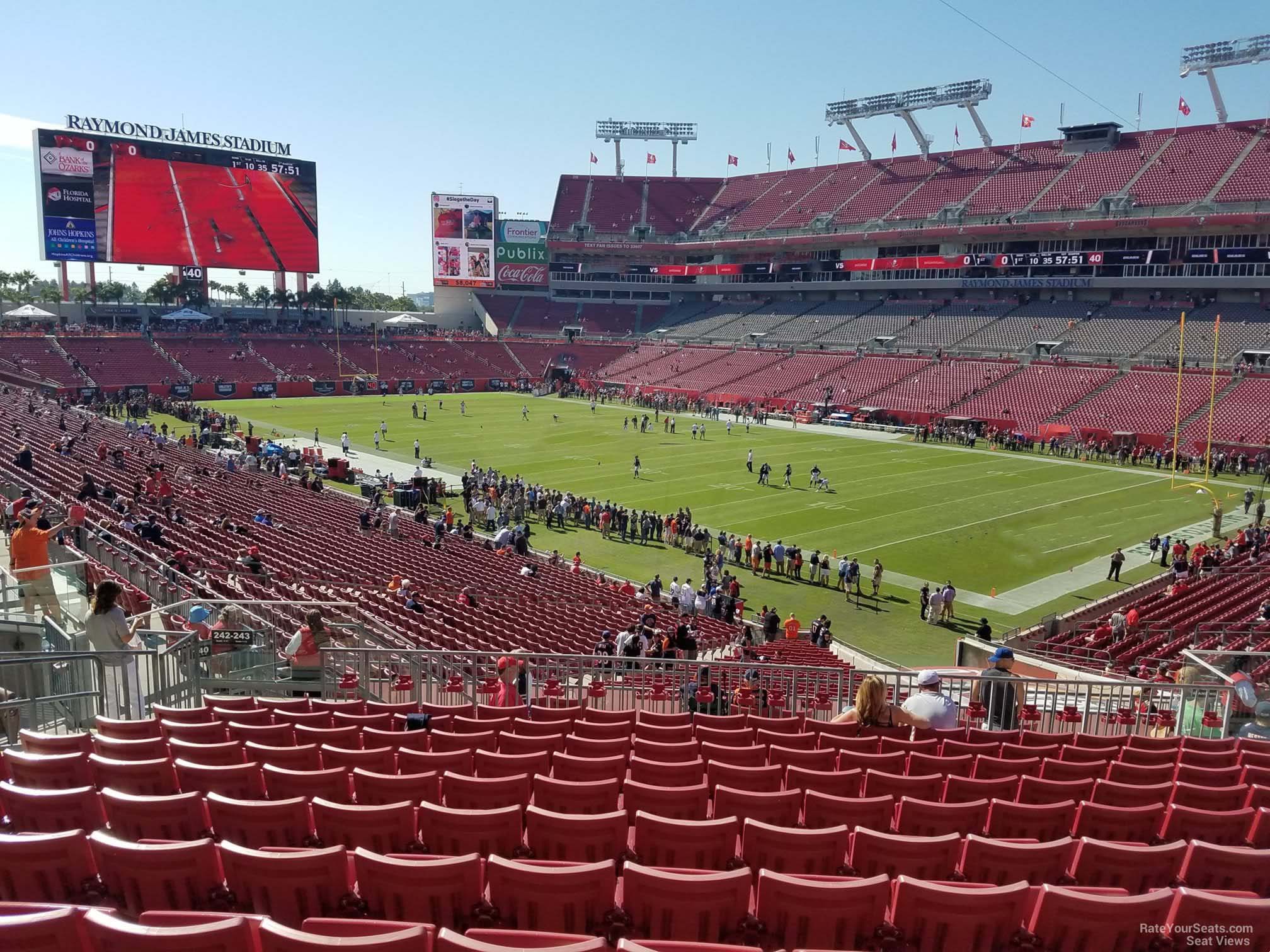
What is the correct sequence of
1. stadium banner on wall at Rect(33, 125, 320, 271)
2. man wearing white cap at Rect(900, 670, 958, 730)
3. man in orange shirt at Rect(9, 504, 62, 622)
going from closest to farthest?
man wearing white cap at Rect(900, 670, 958, 730), man in orange shirt at Rect(9, 504, 62, 622), stadium banner on wall at Rect(33, 125, 320, 271)

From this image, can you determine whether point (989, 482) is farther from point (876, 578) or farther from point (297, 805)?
point (297, 805)

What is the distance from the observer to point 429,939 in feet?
11.3

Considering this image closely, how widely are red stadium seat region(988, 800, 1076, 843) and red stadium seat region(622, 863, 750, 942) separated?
230 cm

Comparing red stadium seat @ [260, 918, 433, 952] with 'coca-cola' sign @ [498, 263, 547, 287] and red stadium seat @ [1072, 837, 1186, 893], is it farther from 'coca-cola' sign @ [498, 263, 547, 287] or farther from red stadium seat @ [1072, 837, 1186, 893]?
'coca-cola' sign @ [498, 263, 547, 287]

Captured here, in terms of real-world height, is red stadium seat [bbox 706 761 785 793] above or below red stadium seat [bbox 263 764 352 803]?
below

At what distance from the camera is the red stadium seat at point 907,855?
4.95m

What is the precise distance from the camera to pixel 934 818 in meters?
5.62

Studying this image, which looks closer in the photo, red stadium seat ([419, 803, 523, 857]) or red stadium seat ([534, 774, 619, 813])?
red stadium seat ([419, 803, 523, 857])

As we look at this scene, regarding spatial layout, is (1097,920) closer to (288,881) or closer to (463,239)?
(288,881)

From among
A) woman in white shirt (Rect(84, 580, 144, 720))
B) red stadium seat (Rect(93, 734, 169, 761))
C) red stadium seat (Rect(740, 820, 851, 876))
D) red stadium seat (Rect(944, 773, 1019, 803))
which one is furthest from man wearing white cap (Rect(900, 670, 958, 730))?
woman in white shirt (Rect(84, 580, 144, 720))

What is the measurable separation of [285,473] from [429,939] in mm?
34679

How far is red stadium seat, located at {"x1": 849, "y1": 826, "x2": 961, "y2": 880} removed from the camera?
16.3 feet

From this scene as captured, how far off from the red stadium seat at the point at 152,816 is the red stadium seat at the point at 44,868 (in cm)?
61

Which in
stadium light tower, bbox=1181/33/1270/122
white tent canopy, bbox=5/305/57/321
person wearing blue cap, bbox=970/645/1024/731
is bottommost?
person wearing blue cap, bbox=970/645/1024/731
